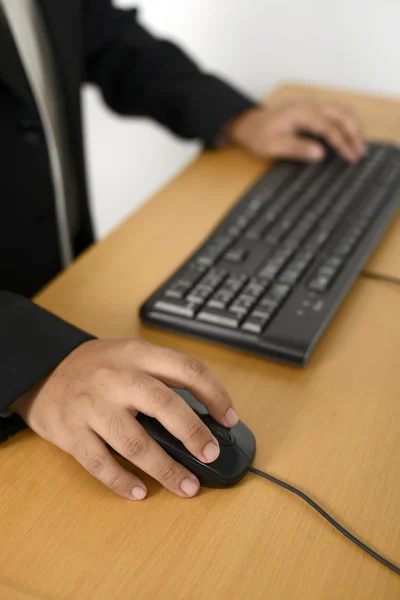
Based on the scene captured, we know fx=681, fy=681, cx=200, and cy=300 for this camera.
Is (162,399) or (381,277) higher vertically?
(162,399)

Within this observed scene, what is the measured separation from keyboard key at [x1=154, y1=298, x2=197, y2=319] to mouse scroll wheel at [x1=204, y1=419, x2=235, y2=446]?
0.16 metres

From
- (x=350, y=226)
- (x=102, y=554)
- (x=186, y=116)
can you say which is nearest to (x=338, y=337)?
(x=350, y=226)

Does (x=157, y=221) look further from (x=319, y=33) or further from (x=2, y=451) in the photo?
(x=319, y=33)

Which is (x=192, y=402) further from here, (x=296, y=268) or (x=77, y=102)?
(x=77, y=102)

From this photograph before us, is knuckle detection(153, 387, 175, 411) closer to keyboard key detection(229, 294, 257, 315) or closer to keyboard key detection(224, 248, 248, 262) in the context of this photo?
keyboard key detection(229, 294, 257, 315)

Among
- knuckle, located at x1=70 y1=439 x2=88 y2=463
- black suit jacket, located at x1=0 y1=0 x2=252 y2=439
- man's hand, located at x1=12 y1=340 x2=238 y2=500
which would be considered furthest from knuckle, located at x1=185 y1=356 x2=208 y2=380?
black suit jacket, located at x1=0 y1=0 x2=252 y2=439

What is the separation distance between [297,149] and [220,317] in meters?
0.45

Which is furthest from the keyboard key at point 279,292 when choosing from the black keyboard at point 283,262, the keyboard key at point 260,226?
the keyboard key at point 260,226

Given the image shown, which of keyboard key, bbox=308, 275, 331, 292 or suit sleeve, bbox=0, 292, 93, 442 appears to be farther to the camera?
keyboard key, bbox=308, 275, 331, 292

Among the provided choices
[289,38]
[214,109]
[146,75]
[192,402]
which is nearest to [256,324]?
[192,402]

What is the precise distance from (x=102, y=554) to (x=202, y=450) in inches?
4.1

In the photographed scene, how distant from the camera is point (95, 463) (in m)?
0.54

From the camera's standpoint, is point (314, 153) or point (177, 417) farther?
point (314, 153)

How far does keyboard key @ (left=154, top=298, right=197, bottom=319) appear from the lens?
69 cm
